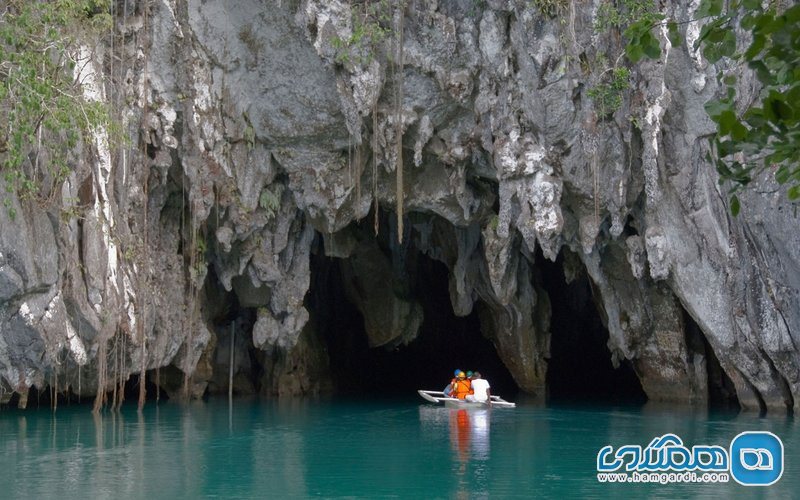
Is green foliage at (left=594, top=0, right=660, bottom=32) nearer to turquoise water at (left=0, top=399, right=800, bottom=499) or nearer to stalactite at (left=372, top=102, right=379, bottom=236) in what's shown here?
stalactite at (left=372, top=102, right=379, bottom=236)

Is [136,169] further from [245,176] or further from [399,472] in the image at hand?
[399,472]

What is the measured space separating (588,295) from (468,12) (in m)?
12.4

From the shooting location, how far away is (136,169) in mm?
19297

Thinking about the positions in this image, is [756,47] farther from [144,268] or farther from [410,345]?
[410,345]

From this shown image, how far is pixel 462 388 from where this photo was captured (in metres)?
22.0

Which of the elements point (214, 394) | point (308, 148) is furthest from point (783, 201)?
point (214, 394)

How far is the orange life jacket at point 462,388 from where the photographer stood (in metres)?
21.9

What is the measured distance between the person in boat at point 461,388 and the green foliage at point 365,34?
794cm

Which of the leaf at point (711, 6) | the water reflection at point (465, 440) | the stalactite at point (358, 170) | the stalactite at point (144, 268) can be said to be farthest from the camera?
the stalactite at point (358, 170)

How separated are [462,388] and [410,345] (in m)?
9.21

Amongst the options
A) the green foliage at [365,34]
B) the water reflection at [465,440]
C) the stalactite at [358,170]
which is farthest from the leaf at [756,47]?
the stalactite at [358,170]

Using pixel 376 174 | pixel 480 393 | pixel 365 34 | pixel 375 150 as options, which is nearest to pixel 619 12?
pixel 365 34

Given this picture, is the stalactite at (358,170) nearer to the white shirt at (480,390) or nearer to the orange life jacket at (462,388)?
the white shirt at (480,390)

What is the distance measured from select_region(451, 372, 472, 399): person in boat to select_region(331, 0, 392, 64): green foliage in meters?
7.94
